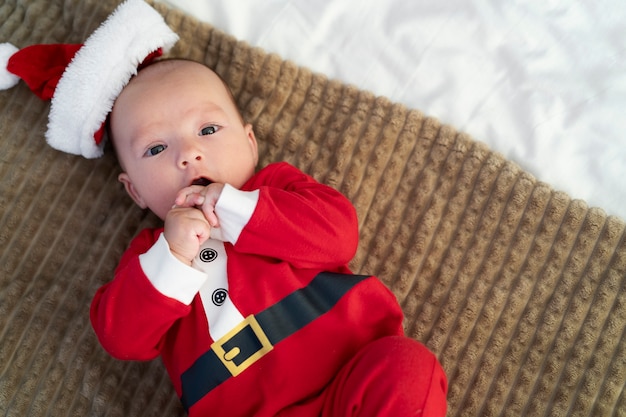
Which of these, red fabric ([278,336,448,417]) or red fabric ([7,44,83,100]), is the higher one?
red fabric ([278,336,448,417])

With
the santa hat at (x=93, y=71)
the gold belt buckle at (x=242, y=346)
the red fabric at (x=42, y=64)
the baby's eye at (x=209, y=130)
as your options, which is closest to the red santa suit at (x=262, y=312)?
the gold belt buckle at (x=242, y=346)

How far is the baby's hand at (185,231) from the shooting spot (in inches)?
36.8

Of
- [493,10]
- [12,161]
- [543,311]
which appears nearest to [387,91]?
[493,10]

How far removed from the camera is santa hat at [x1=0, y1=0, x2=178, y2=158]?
3.55 ft

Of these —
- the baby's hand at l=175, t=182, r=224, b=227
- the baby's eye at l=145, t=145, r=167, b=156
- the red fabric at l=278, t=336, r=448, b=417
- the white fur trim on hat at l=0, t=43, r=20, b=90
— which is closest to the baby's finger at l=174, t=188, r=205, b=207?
the baby's hand at l=175, t=182, r=224, b=227

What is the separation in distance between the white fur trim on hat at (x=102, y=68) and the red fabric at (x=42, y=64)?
73mm

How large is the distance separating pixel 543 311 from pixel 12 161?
1187 mm

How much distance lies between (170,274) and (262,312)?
6.7 inches

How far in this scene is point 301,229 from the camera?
0.97 metres

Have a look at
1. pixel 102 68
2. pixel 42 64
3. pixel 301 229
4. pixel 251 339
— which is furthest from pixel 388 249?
pixel 42 64

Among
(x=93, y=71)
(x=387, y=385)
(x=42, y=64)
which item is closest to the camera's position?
(x=387, y=385)

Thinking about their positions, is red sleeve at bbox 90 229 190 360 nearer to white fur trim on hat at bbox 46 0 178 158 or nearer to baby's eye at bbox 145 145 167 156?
baby's eye at bbox 145 145 167 156

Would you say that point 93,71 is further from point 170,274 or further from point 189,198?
point 170,274

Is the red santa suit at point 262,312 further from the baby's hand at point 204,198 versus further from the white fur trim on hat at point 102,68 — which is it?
the white fur trim on hat at point 102,68
